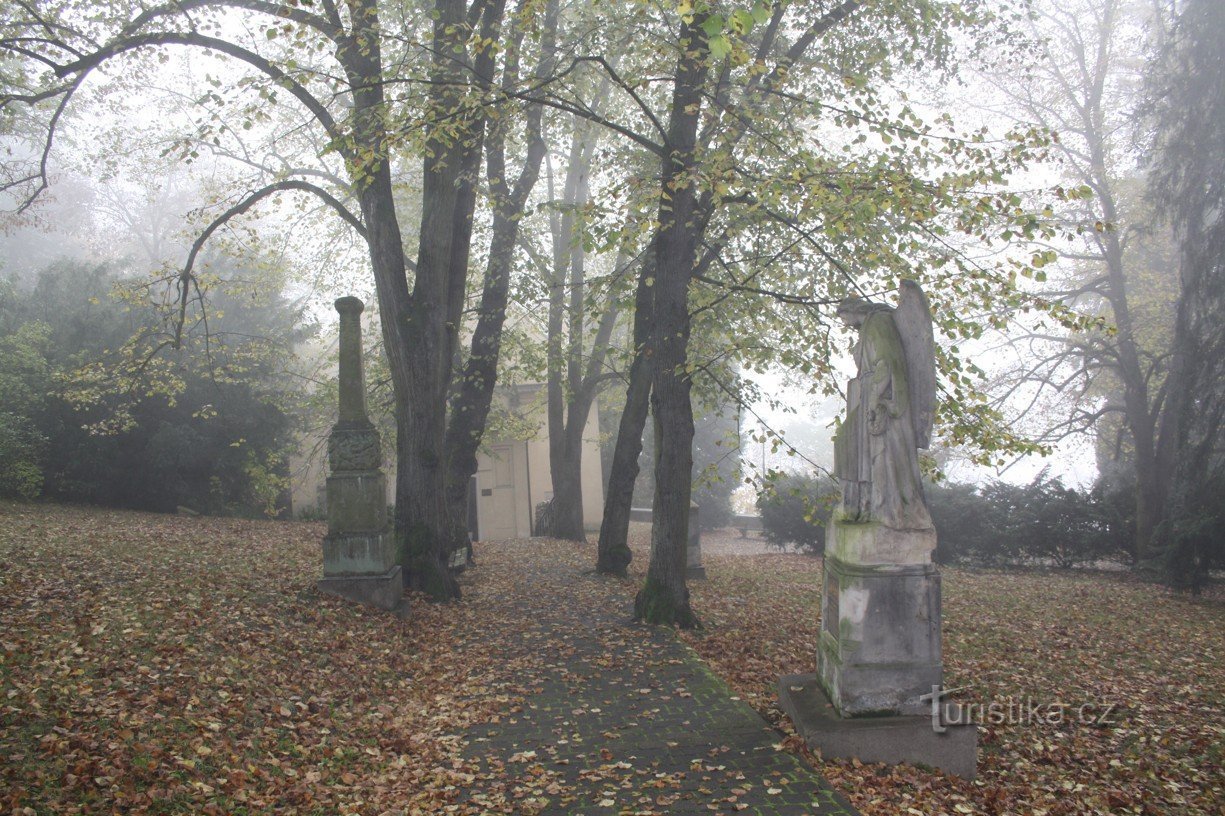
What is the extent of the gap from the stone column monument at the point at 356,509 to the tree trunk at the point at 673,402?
313cm

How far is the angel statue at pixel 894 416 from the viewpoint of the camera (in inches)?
222

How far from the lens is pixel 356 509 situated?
31.6 feet

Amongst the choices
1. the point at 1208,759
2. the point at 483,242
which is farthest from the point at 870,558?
the point at 483,242

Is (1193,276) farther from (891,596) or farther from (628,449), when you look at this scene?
(891,596)

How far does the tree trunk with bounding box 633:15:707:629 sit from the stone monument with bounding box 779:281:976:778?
356 cm

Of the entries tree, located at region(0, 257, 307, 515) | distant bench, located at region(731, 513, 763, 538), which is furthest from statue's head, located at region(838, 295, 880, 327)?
distant bench, located at region(731, 513, 763, 538)

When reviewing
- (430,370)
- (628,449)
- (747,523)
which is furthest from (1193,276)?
(747,523)

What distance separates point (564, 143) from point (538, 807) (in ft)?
49.0

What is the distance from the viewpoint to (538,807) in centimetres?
480

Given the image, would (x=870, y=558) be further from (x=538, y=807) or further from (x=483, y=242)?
(x=483, y=242)

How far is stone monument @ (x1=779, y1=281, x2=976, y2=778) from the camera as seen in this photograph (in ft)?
18.1

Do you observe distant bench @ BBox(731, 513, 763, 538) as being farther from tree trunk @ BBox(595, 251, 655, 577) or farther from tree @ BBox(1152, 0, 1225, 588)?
tree trunk @ BBox(595, 251, 655, 577)

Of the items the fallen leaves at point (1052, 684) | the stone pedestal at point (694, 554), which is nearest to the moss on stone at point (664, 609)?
the fallen leaves at point (1052, 684)

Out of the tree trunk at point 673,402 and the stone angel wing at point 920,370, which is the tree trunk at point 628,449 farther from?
the stone angel wing at point 920,370
